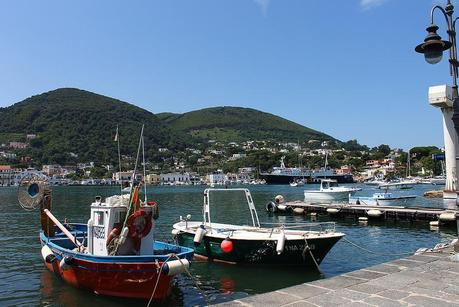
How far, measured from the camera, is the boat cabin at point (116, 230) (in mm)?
13508

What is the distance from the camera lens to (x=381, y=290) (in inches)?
304

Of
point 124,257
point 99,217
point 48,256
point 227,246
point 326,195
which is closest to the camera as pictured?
point 124,257

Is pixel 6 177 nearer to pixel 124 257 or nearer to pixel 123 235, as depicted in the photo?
pixel 123 235

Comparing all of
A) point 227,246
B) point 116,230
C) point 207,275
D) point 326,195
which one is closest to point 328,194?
point 326,195

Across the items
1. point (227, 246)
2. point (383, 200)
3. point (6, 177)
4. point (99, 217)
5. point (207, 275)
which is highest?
point (6, 177)

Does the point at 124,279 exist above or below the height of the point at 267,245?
below

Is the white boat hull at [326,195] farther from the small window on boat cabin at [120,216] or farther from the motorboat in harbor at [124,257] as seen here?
the small window on boat cabin at [120,216]

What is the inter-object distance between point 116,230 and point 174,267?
2628mm

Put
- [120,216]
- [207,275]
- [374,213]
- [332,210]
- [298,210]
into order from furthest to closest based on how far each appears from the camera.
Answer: [298,210]
[332,210]
[374,213]
[207,275]
[120,216]

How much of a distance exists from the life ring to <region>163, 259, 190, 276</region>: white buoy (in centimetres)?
179

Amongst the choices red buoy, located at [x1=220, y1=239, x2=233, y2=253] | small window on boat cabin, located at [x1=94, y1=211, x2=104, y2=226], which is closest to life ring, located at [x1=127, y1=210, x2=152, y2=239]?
small window on boat cabin, located at [x1=94, y1=211, x2=104, y2=226]

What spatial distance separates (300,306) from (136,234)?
795 cm

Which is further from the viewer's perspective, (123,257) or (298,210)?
(298,210)

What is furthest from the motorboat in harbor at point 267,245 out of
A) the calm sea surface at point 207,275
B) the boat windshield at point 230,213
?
the boat windshield at point 230,213
